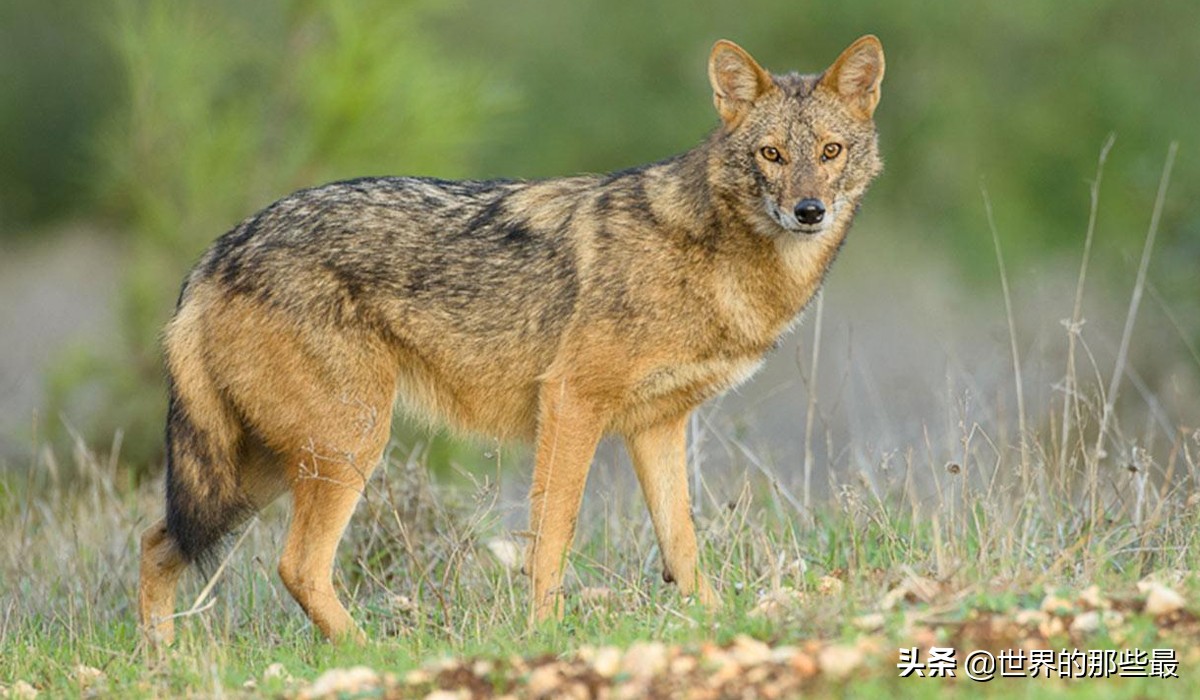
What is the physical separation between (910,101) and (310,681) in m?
14.5

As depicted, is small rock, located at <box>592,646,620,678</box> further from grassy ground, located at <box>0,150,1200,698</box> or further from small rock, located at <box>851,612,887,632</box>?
small rock, located at <box>851,612,887,632</box>

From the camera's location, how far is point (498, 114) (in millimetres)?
12906

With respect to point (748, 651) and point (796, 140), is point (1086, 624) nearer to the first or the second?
point (748, 651)

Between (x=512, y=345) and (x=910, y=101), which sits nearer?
(x=512, y=345)

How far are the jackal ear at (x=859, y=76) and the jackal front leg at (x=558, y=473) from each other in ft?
5.07

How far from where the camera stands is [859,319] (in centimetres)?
1686

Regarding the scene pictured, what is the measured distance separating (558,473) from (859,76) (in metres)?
1.91

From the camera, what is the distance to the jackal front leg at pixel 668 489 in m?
6.53

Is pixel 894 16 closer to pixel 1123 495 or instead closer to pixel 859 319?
pixel 859 319

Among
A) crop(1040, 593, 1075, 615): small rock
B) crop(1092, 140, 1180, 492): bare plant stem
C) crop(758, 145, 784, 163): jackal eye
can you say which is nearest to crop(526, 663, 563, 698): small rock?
crop(1040, 593, 1075, 615): small rock

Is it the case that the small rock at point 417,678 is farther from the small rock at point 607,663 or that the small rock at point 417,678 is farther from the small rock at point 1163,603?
the small rock at point 1163,603

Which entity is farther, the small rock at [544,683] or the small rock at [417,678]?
the small rock at [417,678]

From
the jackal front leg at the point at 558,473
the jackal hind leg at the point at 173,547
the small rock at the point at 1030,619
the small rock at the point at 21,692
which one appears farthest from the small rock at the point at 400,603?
the small rock at the point at 1030,619

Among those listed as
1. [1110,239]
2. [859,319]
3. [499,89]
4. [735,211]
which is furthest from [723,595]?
[859,319]
